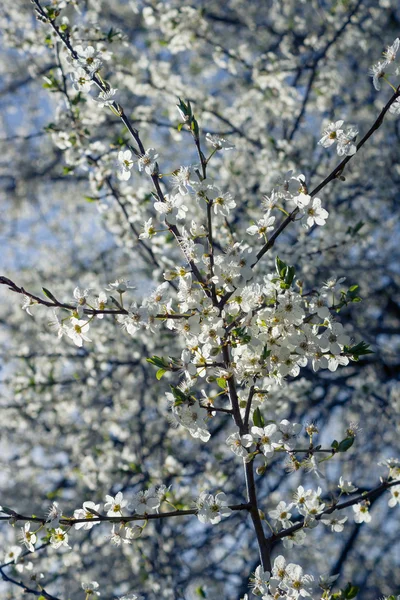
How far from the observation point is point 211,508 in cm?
196

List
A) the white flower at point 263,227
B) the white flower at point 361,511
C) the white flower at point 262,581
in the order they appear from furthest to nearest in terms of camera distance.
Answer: the white flower at point 361,511
the white flower at point 263,227
the white flower at point 262,581

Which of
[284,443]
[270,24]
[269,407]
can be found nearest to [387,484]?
[284,443]

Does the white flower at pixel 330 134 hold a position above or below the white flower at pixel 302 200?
above

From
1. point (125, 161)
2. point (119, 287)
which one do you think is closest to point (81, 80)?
point (125, 161)

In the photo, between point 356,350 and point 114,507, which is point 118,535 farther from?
point 356,350

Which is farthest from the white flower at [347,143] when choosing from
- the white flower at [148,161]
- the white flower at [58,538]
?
the white flower at [58,538]

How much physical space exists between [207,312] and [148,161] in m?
0.59

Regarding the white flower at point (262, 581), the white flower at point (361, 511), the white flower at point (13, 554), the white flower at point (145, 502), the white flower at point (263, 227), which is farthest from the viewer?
the white flower at point (13, 554)

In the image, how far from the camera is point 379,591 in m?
6.87

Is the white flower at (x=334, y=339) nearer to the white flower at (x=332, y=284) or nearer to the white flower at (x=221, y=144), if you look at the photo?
the white flower at (x=332, y=284)

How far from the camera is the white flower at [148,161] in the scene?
84.2 inches

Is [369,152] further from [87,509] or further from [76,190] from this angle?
[87,509]

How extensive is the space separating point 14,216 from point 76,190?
5.47 ft

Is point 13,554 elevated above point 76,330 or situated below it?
below
